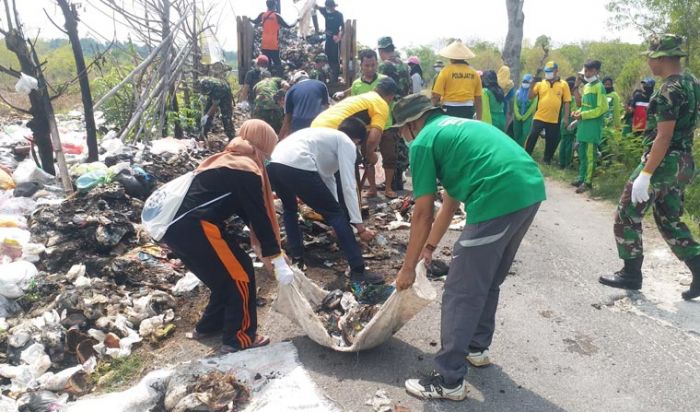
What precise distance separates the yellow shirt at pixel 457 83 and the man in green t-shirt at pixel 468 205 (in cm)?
388

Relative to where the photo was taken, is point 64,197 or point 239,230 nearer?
point 239,230

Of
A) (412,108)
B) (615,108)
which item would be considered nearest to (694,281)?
(412,108)

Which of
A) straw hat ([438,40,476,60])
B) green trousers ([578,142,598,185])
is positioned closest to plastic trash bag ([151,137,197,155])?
straw hat ([438,40,476,60])

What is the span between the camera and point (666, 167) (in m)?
3.70

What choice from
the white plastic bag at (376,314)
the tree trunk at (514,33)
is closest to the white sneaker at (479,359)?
the white plastic bag at (376,314)

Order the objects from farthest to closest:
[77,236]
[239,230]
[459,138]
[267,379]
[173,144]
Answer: [173,144] < [239,230] < [77,236] < [267,379] < [459,138]

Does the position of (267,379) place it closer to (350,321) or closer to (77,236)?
(350,321)

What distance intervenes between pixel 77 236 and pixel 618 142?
744 centimetres

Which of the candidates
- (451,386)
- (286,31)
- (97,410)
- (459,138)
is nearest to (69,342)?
(97,410)

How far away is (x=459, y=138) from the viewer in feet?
8.39

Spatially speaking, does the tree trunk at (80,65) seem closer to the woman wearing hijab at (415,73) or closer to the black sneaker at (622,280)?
the woman wearing hijab at (415,73)

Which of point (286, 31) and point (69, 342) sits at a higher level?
point (286, 31)

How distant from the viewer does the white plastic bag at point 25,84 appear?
16.3 feet

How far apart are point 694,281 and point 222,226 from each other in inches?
141
